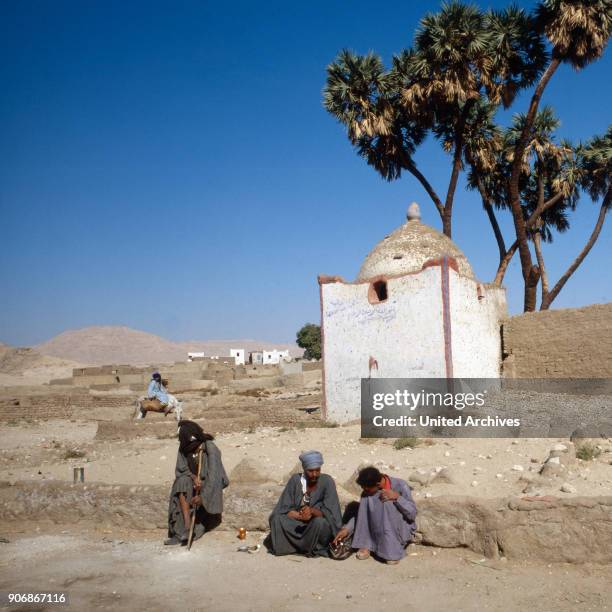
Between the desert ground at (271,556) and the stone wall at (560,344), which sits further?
the stone wall at (560,344)

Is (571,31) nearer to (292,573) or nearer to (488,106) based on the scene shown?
(488,106)

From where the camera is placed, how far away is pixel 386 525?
17.0 ft

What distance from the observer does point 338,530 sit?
212 inches

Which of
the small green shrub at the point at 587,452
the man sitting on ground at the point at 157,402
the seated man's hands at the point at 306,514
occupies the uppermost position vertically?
the man sitting on ground at the point at 157,402

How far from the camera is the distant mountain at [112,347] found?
111 metres

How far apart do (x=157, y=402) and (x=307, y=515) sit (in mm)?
9961

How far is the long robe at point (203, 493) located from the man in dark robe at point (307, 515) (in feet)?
2.48

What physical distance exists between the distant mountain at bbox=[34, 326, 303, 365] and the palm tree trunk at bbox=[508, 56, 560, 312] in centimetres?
8884

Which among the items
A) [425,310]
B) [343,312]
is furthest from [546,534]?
[343,312]

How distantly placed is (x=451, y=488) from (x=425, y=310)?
22.4 feet

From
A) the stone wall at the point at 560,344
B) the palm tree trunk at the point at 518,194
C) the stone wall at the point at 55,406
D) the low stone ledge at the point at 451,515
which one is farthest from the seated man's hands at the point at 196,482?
the palm tree trunk at the point at 518,194

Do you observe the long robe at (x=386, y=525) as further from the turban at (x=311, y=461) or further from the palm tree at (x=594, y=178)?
the palm tree at (x=594, y=178)

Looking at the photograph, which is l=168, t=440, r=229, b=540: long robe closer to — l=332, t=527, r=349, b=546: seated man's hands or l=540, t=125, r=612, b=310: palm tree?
l=332, t=527, r=349, b=546: seated man's hands

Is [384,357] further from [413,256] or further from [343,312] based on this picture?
[413,256]
